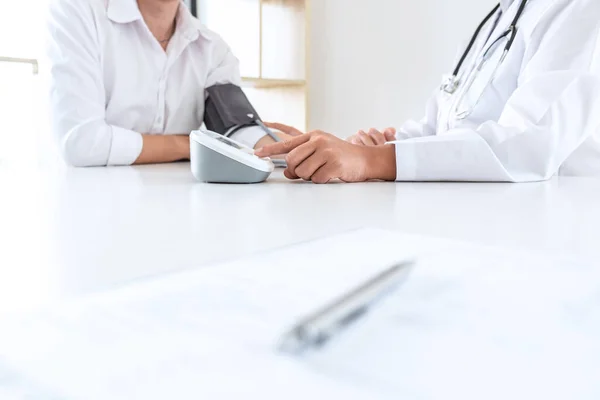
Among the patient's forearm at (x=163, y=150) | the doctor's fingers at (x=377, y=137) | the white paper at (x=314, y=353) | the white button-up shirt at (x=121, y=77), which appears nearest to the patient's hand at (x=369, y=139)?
the doctor's fingers at (x=377, y=137)

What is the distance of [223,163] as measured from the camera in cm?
79

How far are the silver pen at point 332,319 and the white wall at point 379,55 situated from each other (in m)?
2.10

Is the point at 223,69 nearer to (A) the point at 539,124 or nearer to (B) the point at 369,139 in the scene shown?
(B) the point at 369,139

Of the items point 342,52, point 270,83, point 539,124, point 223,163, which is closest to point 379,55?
point 342,52

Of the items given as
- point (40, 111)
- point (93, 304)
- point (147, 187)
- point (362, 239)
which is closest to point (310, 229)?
point (362, 239)

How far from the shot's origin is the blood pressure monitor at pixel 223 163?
31.0 inches

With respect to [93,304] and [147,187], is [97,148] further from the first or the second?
[93,304]

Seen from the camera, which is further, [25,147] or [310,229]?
[25,147]

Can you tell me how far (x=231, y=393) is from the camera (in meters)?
0.17

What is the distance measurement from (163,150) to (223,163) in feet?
1.87

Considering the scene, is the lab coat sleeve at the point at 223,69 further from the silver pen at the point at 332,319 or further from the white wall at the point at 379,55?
the silver pen at the point at 332,319

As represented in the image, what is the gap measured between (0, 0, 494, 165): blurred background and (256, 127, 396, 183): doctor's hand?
1462mm

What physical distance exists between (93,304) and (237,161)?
1.81ft

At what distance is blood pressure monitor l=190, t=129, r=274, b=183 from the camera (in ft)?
2.58
